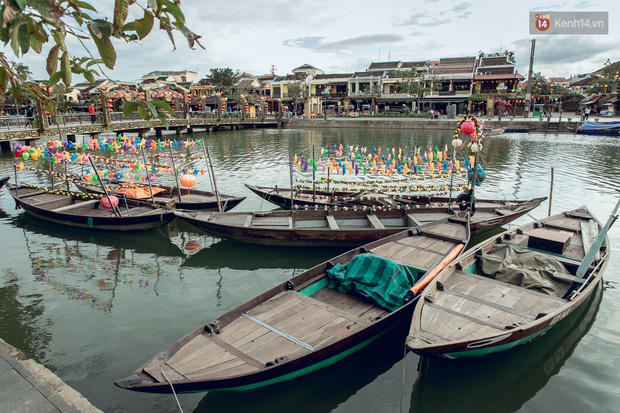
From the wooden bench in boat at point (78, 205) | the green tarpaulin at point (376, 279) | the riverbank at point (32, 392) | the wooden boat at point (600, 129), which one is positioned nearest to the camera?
the riverbank at point (32, 392)

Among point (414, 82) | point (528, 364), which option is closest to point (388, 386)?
point (528, 364)

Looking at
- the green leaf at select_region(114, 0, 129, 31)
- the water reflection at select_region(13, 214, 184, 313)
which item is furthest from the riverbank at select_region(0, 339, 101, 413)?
the green leaf at select_region(114, 0, 129, 31)

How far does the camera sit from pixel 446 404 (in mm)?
6043

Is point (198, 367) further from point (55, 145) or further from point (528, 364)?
point (55, 145)

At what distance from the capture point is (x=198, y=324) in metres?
8.07

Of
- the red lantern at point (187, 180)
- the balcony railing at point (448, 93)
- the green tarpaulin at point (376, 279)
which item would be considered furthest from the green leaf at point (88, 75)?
the balcony railing at point (448, 93)

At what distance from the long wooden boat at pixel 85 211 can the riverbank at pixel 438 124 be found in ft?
138

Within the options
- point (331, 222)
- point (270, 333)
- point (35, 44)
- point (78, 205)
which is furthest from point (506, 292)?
point (78, 205)

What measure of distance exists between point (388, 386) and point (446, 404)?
967mm

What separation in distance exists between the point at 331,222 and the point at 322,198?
304 centimetres

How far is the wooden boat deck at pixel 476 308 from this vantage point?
19.4 ft

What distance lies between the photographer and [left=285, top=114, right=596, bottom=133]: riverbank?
4381 centimetres

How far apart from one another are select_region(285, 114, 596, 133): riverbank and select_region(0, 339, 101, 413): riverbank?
158 feet

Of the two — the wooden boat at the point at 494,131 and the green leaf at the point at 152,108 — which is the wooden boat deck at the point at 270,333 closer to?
the green leaf at the point at 152,108
